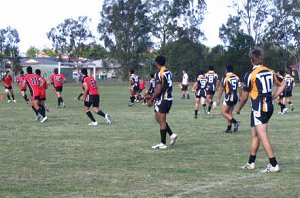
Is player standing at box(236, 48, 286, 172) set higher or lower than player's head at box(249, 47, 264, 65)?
lower

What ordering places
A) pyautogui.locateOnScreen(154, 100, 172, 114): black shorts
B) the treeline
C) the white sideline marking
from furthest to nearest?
the treeline < pyautogui.locateOnScreen(154, 100, 172, 114): black shorts < the white sideline marking

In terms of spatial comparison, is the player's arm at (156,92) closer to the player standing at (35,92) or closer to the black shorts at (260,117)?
the black shorts at (260,117)

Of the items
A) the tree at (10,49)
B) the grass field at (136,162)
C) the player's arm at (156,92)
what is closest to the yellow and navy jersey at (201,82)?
the grass field at (136,162)

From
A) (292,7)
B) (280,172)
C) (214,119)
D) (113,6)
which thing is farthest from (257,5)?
(280,172)

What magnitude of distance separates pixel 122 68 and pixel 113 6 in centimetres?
1006

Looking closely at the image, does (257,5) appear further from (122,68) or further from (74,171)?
(74,171)

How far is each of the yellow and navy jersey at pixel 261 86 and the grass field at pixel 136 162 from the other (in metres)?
1.08

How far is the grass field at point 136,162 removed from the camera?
7.81m

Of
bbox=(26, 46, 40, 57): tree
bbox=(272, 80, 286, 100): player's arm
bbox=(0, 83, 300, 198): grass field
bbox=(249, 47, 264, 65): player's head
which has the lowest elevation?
bbox=(0, 83, 300, 198): grass field

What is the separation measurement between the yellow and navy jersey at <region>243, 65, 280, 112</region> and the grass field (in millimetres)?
1077

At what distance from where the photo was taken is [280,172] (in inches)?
360

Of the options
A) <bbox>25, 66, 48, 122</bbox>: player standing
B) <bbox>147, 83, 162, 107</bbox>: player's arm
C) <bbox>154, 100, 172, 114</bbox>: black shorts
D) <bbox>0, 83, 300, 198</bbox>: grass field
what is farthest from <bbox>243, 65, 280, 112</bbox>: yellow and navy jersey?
<bbox>25, 66, 48, 122</bbox>: player standing

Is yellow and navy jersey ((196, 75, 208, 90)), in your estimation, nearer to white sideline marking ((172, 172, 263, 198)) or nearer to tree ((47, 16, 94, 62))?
white sideline marking ((172, 172, 263, 198))

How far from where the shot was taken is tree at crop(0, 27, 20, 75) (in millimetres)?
106812
